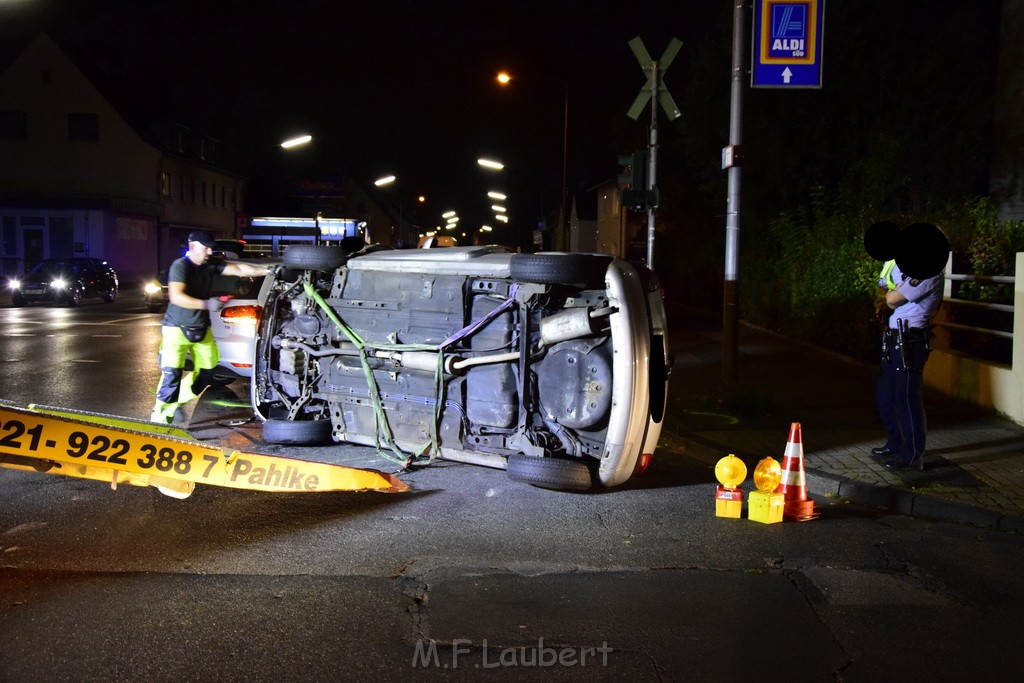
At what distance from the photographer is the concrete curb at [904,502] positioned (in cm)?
605

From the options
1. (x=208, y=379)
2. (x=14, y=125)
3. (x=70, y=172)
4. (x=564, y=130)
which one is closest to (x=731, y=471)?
(x=208, y=379)

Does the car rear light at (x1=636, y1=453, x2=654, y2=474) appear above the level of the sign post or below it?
below

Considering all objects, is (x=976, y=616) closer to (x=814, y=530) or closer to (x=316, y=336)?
(x=814, y=530)

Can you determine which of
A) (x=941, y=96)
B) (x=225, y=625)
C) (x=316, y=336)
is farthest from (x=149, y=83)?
(x=225, y=625)

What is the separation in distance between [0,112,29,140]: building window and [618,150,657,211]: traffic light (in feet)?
126

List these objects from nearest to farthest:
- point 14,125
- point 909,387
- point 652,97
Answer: point 909,387 < point 652,97 < point 14,125

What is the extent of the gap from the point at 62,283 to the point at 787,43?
76.4 feet

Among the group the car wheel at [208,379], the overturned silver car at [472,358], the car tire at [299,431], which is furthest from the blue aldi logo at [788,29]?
the car wheel at [208,379]

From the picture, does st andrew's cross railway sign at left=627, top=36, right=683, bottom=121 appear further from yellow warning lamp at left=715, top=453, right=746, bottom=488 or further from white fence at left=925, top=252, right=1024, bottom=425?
yellow warning lamp at left=715, top=453, right=746, bottom=488

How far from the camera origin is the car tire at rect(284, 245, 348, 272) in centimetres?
732

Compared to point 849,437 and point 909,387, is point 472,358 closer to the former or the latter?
point 909,387

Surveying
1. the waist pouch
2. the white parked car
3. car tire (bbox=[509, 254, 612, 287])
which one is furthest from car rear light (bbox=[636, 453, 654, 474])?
the white parked car

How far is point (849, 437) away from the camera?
8453 millimetres

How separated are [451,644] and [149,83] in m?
50.6
